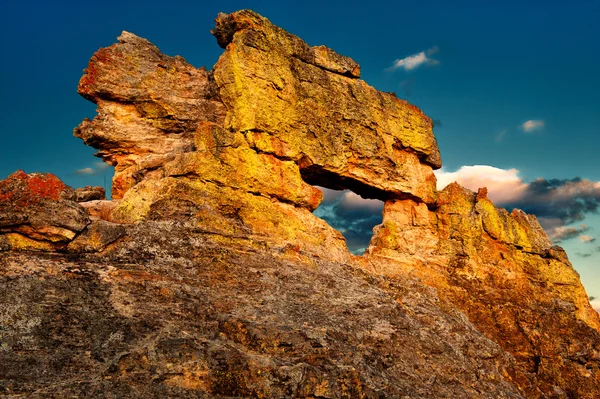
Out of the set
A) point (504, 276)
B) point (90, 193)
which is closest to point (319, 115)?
point (90, 193)

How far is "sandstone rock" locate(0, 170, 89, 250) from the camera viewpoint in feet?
61.1

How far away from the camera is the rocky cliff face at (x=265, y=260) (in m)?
15.3

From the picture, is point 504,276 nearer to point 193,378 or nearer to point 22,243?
point 193,378

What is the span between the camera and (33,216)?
1894cm

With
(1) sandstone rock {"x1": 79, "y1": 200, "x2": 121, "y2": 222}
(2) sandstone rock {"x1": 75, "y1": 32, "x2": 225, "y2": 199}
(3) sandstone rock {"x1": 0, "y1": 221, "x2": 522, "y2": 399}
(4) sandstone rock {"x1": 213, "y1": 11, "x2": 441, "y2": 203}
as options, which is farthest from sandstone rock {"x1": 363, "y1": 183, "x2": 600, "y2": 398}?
(1) sandstone rock {"x1": 79, "y1": 200, "x2": 121, "y2": 222}

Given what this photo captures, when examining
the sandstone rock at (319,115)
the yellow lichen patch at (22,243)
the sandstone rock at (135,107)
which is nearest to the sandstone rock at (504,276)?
the sandstone rock at (319,115)

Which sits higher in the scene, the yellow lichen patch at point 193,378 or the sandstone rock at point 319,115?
the sandstone rock at point 319,115

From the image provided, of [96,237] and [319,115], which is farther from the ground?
[319,115]

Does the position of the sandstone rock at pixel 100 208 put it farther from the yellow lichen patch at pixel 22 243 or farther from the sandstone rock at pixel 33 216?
the yellow lichen patch at pixel 22 243

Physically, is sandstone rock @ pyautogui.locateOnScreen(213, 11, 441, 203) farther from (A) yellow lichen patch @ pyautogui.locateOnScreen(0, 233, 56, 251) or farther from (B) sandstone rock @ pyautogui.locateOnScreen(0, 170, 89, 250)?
(A) yellow lichen patch @ pyautogui.locateOnScreen(0, 233, 56, 251)

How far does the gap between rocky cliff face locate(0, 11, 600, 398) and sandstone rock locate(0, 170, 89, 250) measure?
0.06 m

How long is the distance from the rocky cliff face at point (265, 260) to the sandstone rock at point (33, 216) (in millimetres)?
65

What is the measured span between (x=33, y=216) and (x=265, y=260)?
9.89 meters

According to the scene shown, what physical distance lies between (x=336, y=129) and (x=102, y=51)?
49.6 feet
